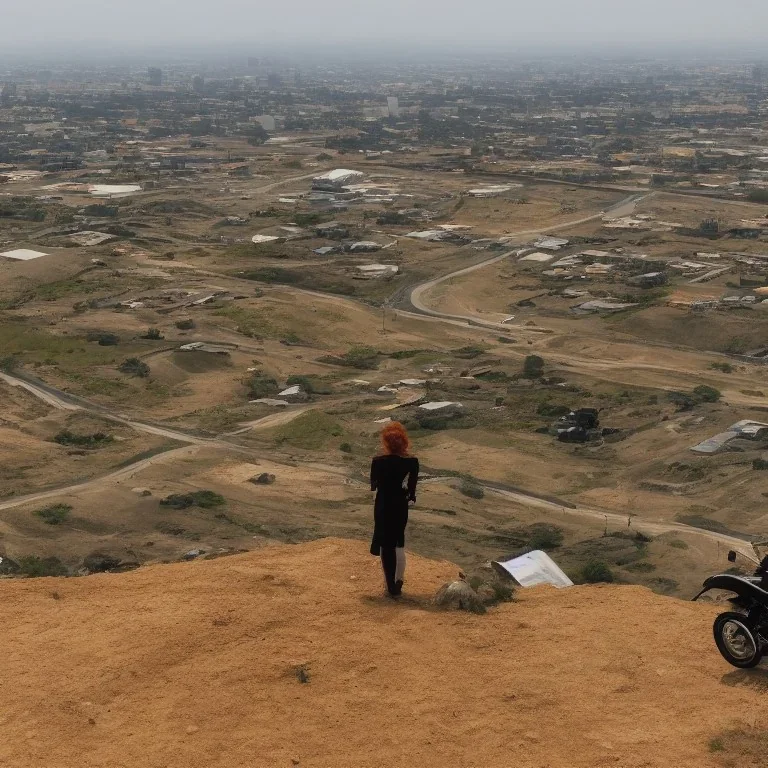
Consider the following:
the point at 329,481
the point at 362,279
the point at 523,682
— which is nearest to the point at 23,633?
the point at 523,682

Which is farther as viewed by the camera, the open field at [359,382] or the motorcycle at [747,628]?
the open field at [359,382]

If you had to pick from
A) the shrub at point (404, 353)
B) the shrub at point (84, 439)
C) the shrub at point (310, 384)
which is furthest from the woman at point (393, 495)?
the shrub at point (404, 353)

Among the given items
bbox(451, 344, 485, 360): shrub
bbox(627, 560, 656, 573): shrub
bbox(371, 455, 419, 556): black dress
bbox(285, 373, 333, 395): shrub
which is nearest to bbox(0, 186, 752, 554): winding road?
bbox(285, 373, 333, 395): shrub

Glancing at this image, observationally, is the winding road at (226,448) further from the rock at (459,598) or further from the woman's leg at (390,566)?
the woman's leg at (390,566)

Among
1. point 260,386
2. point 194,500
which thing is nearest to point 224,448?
point 194,500

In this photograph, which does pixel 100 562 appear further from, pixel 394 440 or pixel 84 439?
pixel 84 439

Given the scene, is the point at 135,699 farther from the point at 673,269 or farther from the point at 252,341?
the point at 673,269

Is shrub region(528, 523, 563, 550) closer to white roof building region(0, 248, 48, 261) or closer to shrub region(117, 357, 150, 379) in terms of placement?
shrub region(117, 357, 150, 379)
